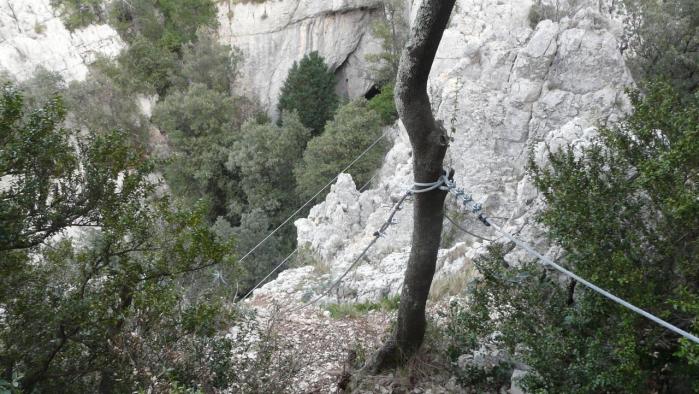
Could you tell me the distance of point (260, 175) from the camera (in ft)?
76.4

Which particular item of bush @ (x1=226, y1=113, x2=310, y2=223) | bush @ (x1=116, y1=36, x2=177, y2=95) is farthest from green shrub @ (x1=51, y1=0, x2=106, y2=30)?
bush @ (x1=226, y1=113, x2=310, y2=223)

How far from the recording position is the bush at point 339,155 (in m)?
21.0

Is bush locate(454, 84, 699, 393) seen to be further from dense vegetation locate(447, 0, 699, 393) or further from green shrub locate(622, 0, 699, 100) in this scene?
green shrub locate(622, 0, 699, 100)

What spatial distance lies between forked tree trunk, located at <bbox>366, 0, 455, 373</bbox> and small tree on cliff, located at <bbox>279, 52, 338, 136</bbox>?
74.2ft

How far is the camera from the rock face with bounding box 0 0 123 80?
27.2m

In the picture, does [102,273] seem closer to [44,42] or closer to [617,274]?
[617,274]

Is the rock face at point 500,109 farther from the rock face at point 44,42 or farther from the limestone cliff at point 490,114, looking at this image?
the rock face at point 44,42

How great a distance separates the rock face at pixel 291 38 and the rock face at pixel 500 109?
1587cm

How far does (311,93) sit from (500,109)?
15192 mm

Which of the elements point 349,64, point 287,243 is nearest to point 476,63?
point 287,243

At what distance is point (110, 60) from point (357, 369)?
28.7 m

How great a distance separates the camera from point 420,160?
4160 mm

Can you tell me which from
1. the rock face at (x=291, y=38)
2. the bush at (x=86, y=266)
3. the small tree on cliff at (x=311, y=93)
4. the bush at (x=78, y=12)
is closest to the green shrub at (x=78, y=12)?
the bush at (x=78, y=12)

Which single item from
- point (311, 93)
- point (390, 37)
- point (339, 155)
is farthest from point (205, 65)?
point (339, 155)
